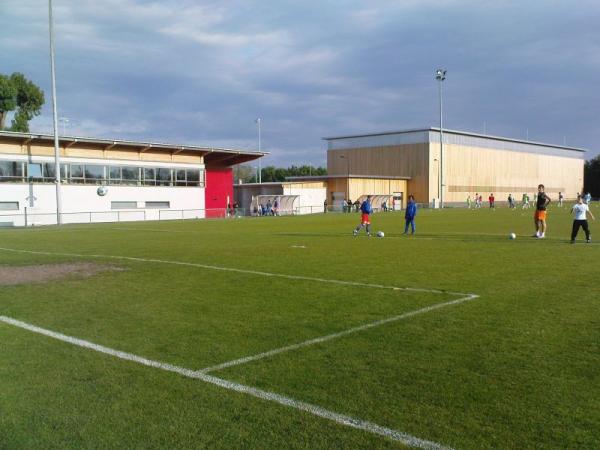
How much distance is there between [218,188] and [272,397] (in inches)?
2145

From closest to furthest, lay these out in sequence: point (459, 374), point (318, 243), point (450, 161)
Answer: point (459, 374)
point (318, 243)
point (450, 161)

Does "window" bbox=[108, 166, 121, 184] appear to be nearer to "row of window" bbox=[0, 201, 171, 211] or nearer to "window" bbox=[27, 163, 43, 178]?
"row of window" bbox=[0, 201, 171, 211]

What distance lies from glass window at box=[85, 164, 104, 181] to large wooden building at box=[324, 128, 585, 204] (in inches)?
1279

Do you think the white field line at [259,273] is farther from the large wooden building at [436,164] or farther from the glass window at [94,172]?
the large wooden building at [436,164]

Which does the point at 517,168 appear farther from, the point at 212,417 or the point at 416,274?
the point at 212,417

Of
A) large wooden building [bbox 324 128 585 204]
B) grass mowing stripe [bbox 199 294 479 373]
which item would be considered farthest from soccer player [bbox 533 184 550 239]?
large wooden building [bbox 324 128 585 204]

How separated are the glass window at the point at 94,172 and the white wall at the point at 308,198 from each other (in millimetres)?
22411

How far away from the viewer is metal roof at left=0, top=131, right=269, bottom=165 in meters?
41.2

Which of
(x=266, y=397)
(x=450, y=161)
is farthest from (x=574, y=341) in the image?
(x=450, y=161)

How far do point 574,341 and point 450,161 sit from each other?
81.9 m

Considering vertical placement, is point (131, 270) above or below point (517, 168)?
below

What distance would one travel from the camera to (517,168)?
326ft

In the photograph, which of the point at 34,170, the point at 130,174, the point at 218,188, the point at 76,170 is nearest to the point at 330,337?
the point at 34,170

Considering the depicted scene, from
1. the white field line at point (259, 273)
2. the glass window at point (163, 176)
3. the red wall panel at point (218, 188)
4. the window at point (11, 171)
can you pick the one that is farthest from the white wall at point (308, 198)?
the white field line at point (259, 273)
